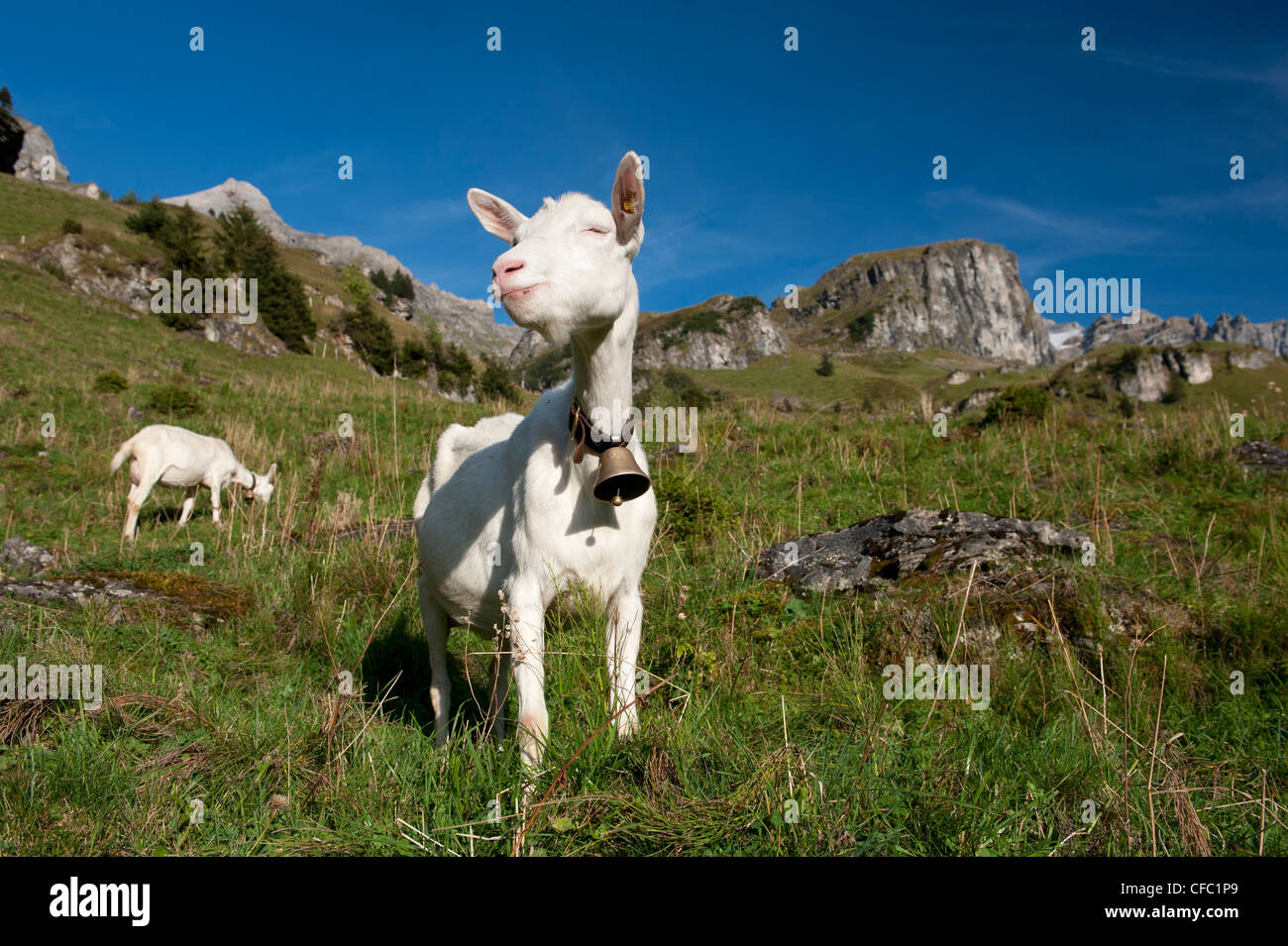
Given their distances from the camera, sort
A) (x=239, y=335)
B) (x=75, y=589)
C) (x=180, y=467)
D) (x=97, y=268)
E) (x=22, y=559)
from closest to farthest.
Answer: (x=75, y=589), (x=22, y=559), (x=180, y=467), (x=97, y=268), (x=239, y=335)

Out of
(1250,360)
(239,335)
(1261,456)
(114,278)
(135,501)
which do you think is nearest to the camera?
(1261,456)

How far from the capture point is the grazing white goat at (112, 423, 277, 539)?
35.0 feet

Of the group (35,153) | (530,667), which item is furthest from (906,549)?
(35,153)

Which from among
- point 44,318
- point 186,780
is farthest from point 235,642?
point 44,318

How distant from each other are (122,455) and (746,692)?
11.3 metres

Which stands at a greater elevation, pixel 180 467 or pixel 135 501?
pixel 180 467

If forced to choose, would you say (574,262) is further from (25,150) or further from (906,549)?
(25,150)

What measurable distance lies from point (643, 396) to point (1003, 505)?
25.8 ft

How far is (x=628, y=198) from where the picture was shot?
2859mm

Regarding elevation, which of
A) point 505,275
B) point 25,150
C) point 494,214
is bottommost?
point 505,275

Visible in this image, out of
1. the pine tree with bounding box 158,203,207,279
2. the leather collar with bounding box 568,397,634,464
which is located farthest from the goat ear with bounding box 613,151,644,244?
the pine tree with bounding box 158,203,207,279

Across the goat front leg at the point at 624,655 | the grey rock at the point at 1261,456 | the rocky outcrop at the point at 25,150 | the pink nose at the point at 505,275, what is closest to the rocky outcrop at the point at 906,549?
the goat front leg at the point at 624,655

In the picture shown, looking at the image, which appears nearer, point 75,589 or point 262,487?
point 75,589

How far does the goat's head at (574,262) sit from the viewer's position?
2510mm
